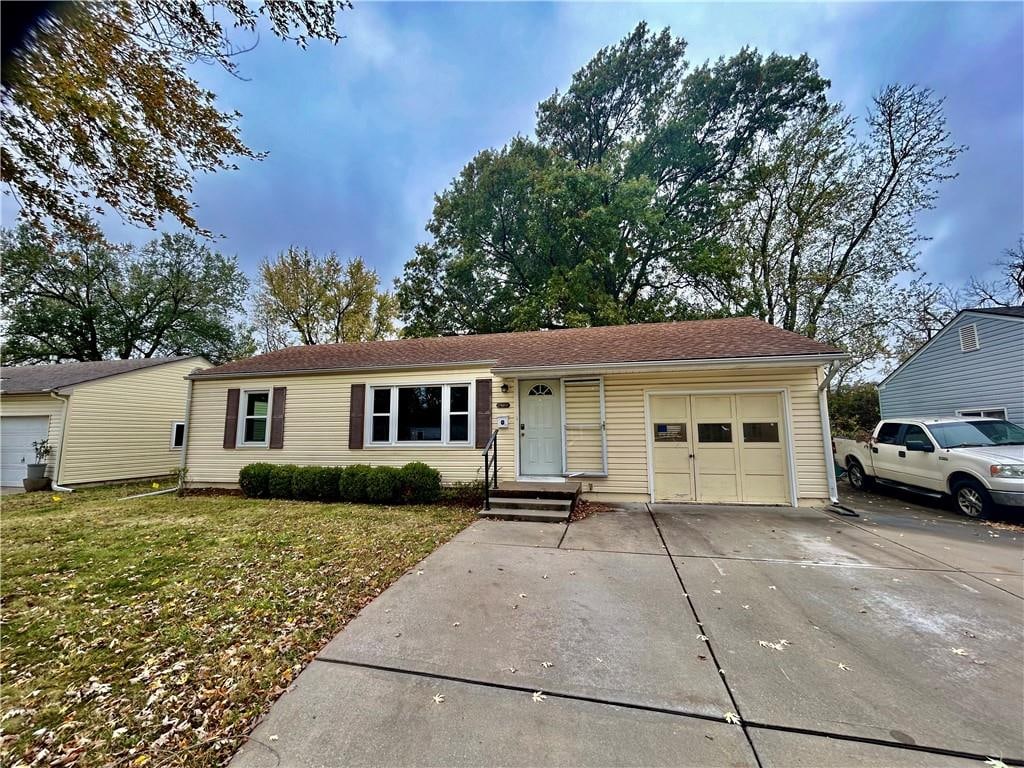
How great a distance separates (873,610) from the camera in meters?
3.36

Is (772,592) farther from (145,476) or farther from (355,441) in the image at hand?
(145,476)

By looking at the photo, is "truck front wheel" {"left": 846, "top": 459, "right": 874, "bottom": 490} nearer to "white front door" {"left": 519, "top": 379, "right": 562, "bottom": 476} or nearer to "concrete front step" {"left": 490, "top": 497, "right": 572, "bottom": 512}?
"white front door" {"left": 519, "top": 379, "right": 562, "bottom": 476}

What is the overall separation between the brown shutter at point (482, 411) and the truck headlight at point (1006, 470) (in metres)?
8.40

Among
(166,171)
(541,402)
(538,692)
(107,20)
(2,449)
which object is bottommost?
(538,692)

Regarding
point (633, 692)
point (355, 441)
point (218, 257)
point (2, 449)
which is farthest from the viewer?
point (218, 257)

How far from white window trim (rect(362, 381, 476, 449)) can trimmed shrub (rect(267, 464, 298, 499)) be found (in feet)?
5.94

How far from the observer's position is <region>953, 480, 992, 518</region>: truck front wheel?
6293 mm

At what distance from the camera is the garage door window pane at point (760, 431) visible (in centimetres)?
746

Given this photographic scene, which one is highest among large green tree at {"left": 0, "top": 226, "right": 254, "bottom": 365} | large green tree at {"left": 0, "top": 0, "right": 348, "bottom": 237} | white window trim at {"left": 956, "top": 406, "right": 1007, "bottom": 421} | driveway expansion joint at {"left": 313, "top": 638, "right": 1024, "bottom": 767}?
large green tree at {"left": 0, "top": 226, "right": 254, "bottom": 365}

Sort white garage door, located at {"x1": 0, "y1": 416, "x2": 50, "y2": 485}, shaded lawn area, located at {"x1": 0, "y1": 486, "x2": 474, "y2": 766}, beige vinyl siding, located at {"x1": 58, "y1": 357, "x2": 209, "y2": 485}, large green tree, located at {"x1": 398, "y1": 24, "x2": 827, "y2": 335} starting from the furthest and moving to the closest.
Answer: large green tree, located at {"x1": 398, "y1": 24, "x2": 827, "y2": 335} < white garage door, located at {"x1": 0, "y1": 416, "x2": 50, "y2": 485} < beige vinyl siding, located at {"x1": 58, "y1": 357, "x2": 209, "y2": 485} < shaded lawn area, located at {"x1": 0, "y1": 486, "x2": 474, "y2": 766}

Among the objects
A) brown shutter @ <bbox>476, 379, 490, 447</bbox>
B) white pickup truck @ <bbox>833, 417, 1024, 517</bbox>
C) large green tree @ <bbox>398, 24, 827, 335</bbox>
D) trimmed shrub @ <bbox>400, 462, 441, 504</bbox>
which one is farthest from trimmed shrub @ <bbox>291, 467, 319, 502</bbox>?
white pickup truck @ <bbox>833, 417, 1024, 517</bbox>

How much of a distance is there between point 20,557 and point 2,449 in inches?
483

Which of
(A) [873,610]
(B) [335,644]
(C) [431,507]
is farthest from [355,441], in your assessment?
(A) [873,610]

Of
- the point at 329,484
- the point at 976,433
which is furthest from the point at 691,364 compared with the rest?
the point at 329,484
